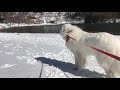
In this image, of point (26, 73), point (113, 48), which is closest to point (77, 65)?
point (26, 73)

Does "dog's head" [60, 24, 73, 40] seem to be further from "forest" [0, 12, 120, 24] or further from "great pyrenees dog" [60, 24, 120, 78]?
"forest" [0, 12, 120, 24]

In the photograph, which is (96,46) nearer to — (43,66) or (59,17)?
(43,66)

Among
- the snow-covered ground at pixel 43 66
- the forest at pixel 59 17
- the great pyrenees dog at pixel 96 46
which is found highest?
the great pyrenees dog at pixel 96 46

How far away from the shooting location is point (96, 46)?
17.4 feet

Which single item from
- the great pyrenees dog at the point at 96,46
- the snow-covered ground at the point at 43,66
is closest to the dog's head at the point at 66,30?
the great pyrenees dog at the point at 96,46

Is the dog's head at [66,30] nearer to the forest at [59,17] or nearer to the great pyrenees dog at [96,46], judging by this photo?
the great pyrenees dog at [96,46]

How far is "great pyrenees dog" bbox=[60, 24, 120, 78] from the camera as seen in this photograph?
4.82 metres

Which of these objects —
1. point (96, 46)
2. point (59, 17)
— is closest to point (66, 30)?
point (96, 46)

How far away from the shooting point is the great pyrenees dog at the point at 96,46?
4824 mm

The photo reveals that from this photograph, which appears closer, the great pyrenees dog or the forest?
the great pyrenees dog

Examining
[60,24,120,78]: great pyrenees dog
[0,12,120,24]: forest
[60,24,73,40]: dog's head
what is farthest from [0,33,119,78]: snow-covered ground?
[0,12,120,24]: forest
